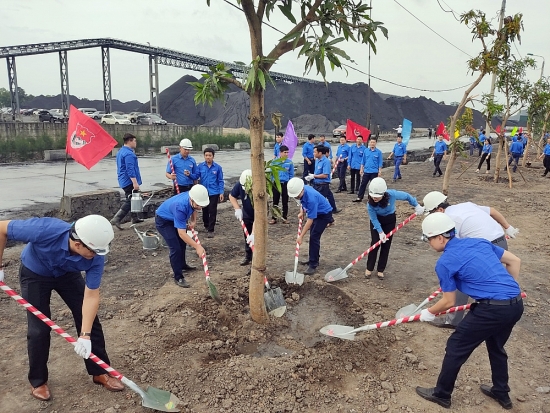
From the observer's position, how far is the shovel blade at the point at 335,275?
5.46 meters

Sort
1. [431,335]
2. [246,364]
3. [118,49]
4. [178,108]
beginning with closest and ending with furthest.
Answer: [246,364] < [431,335] < [118,49] < [178,108]

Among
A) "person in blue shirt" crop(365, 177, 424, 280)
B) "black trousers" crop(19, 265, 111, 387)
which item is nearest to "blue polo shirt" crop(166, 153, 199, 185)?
"person in blue shirt" crop(365, 177, 424, 280)

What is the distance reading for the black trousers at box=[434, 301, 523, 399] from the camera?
288 cm

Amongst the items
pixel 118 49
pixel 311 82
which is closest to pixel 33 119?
pixel 118 49

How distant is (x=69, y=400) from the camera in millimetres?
3146

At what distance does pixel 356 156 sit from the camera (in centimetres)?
1152

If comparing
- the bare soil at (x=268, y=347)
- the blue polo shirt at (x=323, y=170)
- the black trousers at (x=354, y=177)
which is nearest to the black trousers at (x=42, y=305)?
the bare soil at (x=268, y=347)

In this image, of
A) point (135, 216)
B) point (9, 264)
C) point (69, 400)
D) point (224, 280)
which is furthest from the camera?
point (135, 216)

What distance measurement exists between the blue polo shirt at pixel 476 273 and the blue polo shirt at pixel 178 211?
9.81 ft

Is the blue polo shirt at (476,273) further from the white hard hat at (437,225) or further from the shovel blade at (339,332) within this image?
the shovel blade at (339,332)

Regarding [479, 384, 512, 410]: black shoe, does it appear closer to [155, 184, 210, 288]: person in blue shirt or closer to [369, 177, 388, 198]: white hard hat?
[369, 177, 388, 198]: white hard hat

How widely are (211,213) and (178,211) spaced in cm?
257

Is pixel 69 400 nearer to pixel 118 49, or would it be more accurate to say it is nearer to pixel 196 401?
pixel 196 401

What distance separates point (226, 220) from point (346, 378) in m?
5.51
